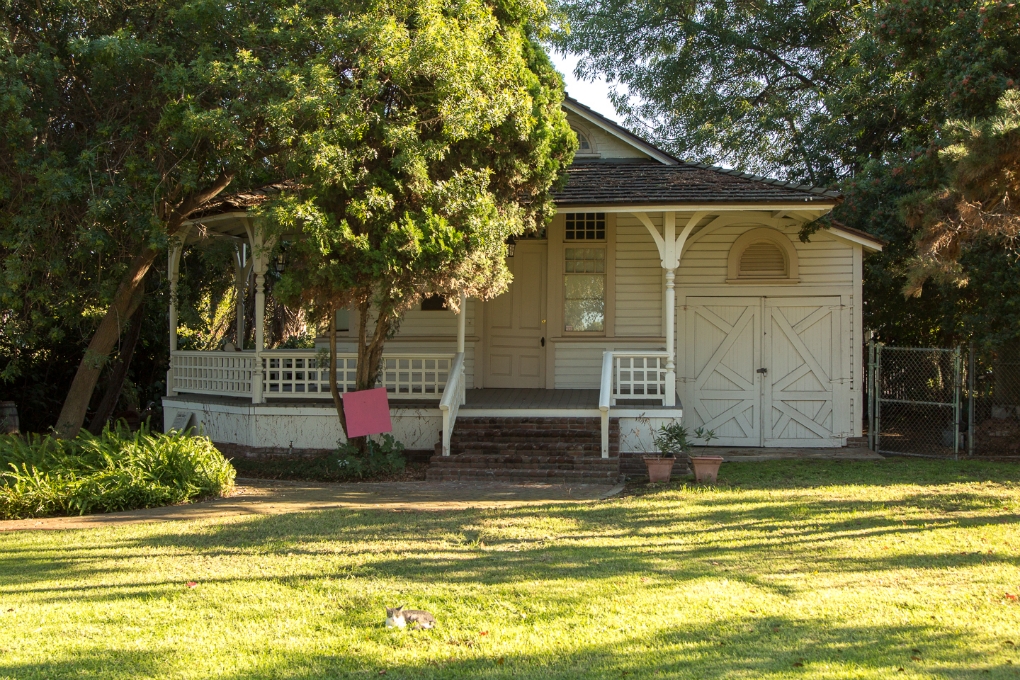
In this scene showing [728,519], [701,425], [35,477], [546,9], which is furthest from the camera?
[701,425]

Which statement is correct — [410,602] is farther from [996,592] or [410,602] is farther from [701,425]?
[701,425]

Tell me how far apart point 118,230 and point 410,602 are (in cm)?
707

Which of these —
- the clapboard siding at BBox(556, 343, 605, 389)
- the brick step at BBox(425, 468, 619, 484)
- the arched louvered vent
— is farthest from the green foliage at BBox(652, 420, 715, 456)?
the arched louvered vent

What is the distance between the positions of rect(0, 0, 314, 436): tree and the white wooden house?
6.79 ft

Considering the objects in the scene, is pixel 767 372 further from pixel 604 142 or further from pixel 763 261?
pixel 604 142

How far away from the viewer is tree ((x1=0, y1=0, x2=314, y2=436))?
32.1 ft

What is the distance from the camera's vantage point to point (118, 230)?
10789 millimetres

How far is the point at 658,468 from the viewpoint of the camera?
433 inches

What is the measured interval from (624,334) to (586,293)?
94cm

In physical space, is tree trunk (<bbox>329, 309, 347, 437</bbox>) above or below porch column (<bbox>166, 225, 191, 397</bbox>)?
below

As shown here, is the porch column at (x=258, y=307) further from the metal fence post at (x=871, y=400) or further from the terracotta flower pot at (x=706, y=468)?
the metal fence post at (x=871, y=400)

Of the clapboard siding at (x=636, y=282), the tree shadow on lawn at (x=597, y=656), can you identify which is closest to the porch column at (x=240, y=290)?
the clapboard siding at (x=636, y=282)

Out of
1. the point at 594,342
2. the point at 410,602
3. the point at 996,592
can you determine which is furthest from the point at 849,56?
the point at 410,602

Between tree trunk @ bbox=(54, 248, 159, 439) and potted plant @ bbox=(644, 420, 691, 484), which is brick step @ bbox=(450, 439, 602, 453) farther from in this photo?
tree trunk @ bbox=(54, 248, 159, 439)
